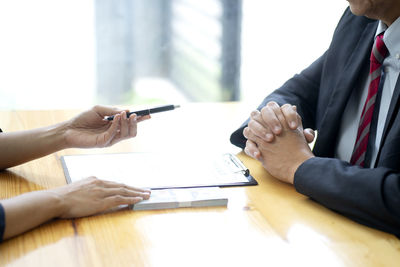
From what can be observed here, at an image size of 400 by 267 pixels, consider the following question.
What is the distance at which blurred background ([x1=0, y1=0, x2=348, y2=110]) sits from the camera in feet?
10.7

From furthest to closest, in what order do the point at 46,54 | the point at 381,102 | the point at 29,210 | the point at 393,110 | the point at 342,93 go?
the point at 46,54, the point at 342,93, the point at 381,102, the point at 393,110, the point at 29,210

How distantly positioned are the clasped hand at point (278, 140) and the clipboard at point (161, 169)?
0.06 meters

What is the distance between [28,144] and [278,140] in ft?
2.17

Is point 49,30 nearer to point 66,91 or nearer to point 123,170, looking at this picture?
point 66,91

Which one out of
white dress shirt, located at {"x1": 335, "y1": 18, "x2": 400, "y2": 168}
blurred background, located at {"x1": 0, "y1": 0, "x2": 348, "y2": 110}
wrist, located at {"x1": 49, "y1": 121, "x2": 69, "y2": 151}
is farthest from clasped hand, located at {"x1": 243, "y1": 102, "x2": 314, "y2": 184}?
blurred background, located at {"x1": 0, "y1": 0, "x2": 348, "y2": 110}

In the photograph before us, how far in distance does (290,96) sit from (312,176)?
1.71 ft

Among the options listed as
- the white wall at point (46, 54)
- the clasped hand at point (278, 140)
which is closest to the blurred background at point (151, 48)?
the white wall at point (46, 54)

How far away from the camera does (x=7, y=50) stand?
3.25 metres

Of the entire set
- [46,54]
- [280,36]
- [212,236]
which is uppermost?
[280,36]

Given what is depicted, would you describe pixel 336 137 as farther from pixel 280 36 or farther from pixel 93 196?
pixel 280 36

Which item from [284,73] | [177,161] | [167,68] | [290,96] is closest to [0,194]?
[177,161]

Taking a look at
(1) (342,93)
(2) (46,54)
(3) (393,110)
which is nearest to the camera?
(3) (393,110)

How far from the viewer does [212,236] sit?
3.53 ft

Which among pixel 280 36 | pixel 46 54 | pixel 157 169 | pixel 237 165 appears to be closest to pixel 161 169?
pixel 157 169
